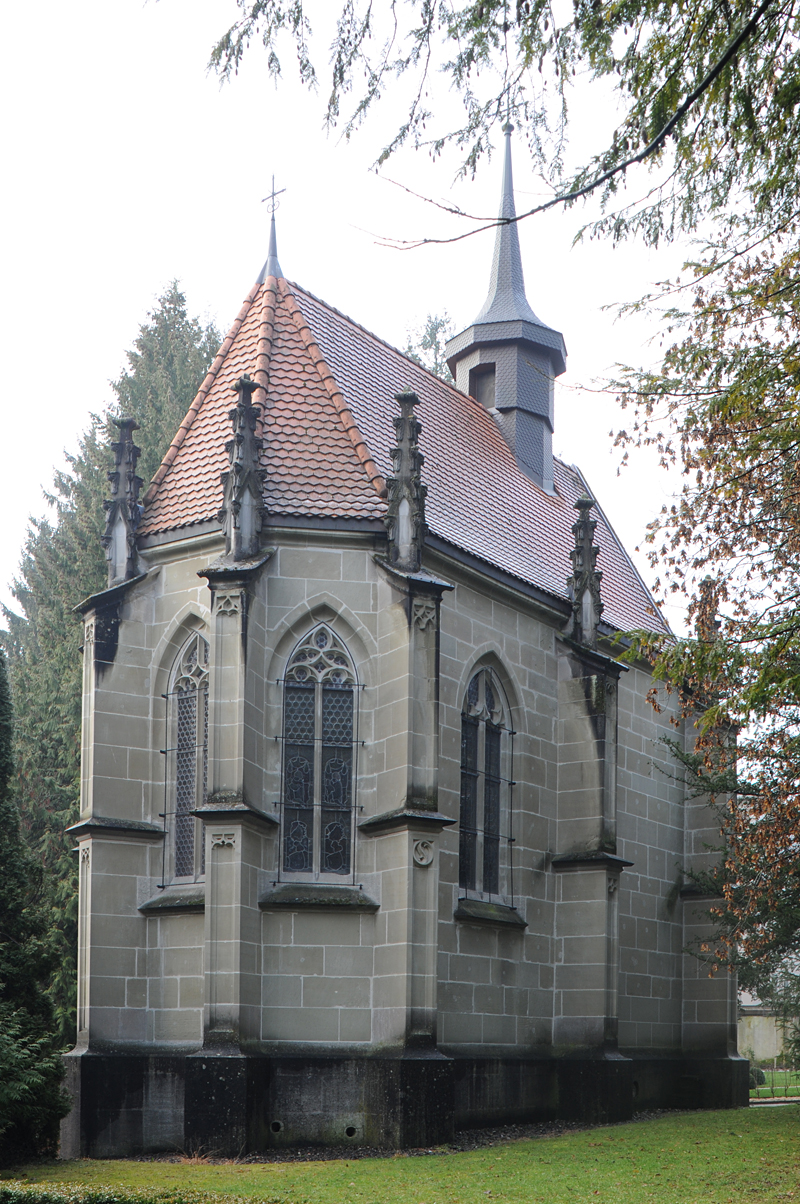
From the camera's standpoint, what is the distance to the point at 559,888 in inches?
704

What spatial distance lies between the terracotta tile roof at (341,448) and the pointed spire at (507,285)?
2894 millimetres

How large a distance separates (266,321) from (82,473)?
39.7 feet

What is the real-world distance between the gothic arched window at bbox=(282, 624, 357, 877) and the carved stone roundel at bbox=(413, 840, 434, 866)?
0.96 metres

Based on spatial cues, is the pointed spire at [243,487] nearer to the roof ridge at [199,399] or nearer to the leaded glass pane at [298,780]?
the leaded glass pane at [298,780]

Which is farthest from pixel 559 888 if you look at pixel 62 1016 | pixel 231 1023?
pixel 62 1016

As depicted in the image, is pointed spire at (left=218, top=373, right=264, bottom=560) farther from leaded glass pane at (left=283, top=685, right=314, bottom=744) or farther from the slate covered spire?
the slate covered spire

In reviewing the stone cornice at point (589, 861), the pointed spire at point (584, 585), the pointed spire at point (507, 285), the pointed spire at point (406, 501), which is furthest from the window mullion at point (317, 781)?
the pointed spire at point (507, 285)

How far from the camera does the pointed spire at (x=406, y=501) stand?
49.3 feet

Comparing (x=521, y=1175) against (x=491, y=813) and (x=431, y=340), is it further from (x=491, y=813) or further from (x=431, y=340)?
(x=431, y=340)

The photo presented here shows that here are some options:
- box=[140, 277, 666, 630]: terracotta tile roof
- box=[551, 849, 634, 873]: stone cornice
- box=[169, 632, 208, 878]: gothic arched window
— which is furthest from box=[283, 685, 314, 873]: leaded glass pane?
box=[551, 849, 634, 873]: stone cornice

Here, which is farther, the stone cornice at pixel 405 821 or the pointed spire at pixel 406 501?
the pointed spire at pixel 406 501

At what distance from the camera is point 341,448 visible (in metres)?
16.2

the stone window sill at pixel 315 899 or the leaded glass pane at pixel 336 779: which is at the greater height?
the leaded glass pane at pixel 336 779

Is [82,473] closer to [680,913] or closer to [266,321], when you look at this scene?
[266,321]
